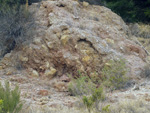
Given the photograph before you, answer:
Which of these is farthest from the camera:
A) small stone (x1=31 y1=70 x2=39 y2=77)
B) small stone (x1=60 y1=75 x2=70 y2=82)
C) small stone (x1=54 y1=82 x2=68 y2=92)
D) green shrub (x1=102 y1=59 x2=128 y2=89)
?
small stone (x1=31 y1=70 x2=39 y2=77)

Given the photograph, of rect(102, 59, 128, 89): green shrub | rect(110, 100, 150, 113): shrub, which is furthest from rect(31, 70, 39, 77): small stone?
rect(110, 100, 150, 113): shrub

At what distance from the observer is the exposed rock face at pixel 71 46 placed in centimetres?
859

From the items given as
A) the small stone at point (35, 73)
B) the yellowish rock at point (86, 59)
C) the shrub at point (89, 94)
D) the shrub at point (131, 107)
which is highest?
the shrub at point (131, 107)

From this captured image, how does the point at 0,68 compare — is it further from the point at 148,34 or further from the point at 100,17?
the point at 148,34

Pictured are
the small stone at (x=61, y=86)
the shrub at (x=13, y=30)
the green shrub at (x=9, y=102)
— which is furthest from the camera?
the shrub at (x=13, y=30)

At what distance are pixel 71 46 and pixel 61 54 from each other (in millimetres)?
548

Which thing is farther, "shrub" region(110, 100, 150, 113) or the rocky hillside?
the rocky hillside

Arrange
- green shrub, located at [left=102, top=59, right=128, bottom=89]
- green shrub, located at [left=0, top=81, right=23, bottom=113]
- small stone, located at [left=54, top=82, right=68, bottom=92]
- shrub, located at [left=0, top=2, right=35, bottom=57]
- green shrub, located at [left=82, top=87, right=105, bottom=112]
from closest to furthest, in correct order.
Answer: green shrub, located at [left=0, top=81, right=23, bottom=113]
green shrub, located at [left=82, top=87, right=105, bottom=112]
green shrub, located at [left=102, top=59, right=128, bottom=89]
small stone, located at [left=54, top=82, right=68, bottom=92]
shrub, located at [left=0, top=2, right=35, bottom=57]

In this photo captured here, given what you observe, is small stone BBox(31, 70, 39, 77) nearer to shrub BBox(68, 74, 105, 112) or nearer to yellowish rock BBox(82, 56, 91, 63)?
yellowish rock BBox(82, 56, 91, 63)

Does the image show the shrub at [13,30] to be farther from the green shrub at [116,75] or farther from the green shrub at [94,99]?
the green shrub at [94,99]

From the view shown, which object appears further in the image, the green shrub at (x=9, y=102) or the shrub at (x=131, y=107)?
the shrub at (x=131, y=107)

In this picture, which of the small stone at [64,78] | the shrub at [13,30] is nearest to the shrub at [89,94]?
the small stone at [64,78]

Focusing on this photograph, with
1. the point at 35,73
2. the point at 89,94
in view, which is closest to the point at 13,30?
the point at 35,73

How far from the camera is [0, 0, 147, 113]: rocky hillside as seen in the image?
8.09 m
